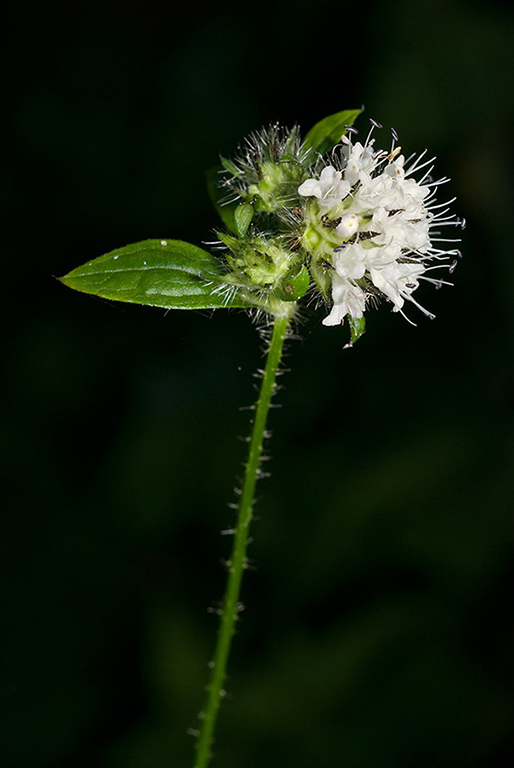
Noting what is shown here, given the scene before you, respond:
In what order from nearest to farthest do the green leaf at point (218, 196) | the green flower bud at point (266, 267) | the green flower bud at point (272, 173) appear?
the green flower bud at point (266, 267)
the green flower bud at point (272, 173)
the green leaf at point (218, 196)

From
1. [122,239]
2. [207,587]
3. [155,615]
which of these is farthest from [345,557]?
[122,239]

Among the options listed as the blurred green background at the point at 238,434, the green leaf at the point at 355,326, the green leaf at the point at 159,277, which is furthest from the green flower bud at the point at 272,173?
the blurred green background at the point at 238,434

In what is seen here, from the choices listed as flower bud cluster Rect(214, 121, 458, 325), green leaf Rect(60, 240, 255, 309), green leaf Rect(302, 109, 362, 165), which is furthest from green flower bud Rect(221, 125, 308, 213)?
green leaf Rect(60, 240, 255, 309)

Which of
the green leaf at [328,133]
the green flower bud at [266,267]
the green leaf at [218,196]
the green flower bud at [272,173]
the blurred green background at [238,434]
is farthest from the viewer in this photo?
the blurred green background at [238,434]

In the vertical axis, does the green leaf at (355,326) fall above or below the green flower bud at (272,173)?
below

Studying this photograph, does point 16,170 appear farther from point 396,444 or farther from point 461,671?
point 461,671

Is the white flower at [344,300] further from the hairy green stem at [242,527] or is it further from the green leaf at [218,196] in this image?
the green leaf at [218,196]

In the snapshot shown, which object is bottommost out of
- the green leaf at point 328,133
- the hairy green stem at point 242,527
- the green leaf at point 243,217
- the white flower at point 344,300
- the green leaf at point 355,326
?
the hairy green stem at point 242,527

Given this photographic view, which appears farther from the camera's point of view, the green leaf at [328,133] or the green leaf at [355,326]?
the green leaf at [328,133]
